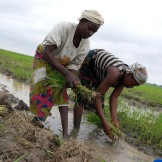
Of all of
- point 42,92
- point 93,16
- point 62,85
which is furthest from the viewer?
point 42,92

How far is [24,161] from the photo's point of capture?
7.29 ft

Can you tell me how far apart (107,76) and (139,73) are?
343 mm

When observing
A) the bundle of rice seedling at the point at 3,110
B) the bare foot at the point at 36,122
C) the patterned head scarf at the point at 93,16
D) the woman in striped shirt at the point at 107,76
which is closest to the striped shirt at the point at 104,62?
the woman in striped shirt at the point at 107,76

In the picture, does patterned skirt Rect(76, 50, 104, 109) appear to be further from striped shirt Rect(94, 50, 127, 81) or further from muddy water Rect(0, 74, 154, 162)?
muddy water Rect(0, 74, 154, 162)

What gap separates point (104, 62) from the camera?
367cm

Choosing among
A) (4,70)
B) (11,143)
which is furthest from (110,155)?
Result: (4,70)

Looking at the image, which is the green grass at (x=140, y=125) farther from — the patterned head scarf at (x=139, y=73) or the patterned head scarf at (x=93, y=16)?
the patterned head scarf at (x=93, y=16)

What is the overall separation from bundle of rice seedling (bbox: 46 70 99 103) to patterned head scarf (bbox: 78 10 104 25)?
26.3 inches

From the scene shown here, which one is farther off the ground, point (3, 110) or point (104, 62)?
point (104, 62)

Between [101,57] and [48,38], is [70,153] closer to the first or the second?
[48,38]

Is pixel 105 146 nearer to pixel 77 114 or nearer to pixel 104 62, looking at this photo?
pixel 77 114

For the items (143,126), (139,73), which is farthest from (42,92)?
(143,126)

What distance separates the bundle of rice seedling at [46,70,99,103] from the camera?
321cm

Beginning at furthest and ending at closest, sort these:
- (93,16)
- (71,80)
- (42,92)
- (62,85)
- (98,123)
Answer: (98,123) < (42,92) < (62,85) < (71,80) < (93,16)
